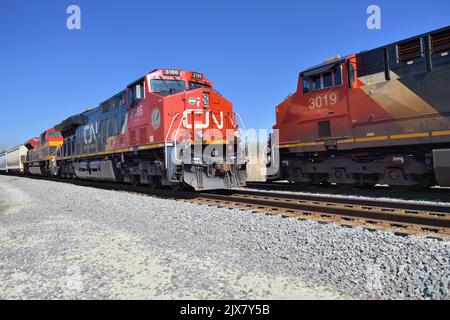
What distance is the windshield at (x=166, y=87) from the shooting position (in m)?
10.7

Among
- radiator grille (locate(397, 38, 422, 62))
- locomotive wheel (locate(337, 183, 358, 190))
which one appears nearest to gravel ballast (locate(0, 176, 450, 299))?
locomotive wheel (locate(337, 183, 358, 190))

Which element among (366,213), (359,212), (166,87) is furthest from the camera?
(166,87)

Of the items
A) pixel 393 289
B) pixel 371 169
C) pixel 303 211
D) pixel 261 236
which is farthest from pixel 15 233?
pixel 371 169

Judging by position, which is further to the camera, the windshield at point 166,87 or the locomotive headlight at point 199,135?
the windshield at point 166,87

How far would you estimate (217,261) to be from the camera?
4.11 meters

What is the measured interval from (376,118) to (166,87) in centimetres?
629

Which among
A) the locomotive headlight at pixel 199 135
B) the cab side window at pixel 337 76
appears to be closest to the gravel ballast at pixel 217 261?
the locomotive headlight at pixel 199 135

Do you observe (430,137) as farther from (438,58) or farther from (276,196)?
(276,196)

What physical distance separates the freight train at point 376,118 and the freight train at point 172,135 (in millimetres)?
2512

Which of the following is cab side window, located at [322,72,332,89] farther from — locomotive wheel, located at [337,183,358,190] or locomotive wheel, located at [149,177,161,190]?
locomotive wheel, located at [149,177,161,190]

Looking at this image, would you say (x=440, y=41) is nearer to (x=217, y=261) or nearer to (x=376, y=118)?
(x=376, y=118)

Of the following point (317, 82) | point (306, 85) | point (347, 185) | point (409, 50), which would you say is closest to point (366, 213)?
point (347, 185)

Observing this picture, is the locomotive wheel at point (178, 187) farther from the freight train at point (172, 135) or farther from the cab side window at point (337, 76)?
the cab side window at point (337, 76)

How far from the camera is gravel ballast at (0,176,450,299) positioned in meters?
3.22
